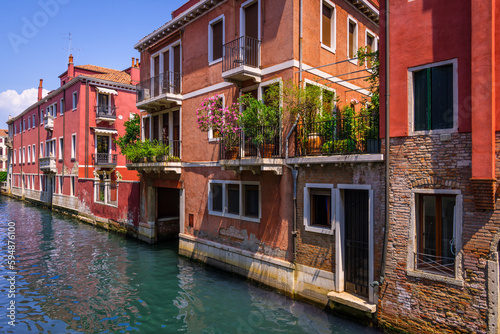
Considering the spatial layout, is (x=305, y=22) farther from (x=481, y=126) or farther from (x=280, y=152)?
(x=481, y=126)

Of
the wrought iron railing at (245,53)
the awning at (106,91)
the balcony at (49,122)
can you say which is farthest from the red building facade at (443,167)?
the balcony at (49,122)

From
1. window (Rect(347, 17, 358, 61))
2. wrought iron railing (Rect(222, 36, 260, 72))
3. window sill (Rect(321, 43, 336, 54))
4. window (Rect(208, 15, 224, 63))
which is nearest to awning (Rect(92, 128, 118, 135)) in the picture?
window (Rect(208, 15, 224, 63))

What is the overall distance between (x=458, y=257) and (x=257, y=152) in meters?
5.97

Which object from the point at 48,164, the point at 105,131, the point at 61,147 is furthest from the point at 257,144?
the point at 48,164

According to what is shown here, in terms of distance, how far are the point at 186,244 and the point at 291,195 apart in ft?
20.9

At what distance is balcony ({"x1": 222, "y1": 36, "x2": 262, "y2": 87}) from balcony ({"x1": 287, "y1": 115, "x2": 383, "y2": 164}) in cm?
247

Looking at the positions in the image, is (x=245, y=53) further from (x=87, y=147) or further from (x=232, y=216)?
(x=87, y=147)

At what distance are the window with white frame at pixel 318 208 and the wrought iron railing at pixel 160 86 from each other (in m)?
8.41

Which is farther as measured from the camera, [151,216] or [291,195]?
[151,216]

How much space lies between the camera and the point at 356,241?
8.46m

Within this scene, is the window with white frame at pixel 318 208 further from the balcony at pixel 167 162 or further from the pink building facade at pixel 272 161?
the balcony at pixel 167 162

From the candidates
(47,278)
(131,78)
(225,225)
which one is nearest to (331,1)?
(225,225)

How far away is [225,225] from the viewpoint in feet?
39.6

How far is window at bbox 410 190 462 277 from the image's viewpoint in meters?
6.56
